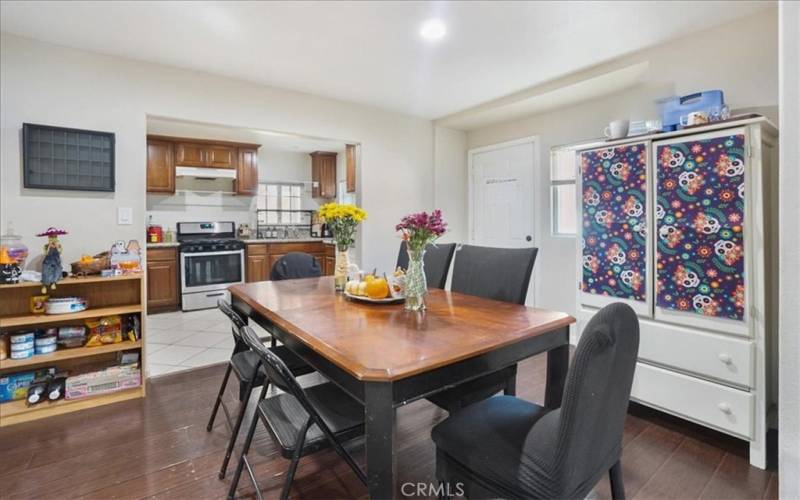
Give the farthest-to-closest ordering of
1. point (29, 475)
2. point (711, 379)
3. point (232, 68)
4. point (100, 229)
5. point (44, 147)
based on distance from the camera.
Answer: point (232, 68)
point (100, 229)
point (44, 147)
point (711, 379)
point (29, 475)

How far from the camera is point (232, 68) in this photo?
Result: 2998mm

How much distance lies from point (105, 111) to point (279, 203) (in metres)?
3.86

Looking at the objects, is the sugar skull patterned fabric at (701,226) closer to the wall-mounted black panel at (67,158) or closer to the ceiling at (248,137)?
the ceiling at (248,137)

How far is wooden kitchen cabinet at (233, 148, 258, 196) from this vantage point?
5730mm

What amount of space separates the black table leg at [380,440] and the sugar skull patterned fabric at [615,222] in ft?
6.38

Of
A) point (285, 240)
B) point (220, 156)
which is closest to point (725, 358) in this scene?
point (285, 240)

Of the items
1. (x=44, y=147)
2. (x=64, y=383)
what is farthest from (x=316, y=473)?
(x=44, y=147)

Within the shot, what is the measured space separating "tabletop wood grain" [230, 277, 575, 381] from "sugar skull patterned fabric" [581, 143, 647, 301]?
1004 mm

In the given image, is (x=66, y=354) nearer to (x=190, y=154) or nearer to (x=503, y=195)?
(x=190, y=154)

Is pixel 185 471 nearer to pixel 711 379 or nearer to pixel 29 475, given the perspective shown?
pixel 29 475

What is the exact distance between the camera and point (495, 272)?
7.09 ft

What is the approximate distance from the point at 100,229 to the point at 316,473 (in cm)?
230

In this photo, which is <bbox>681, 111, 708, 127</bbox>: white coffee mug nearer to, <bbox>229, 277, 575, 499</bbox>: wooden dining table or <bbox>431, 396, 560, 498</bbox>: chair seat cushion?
<bbox>229, 277, 575, 499</bbox>: wooden dining table

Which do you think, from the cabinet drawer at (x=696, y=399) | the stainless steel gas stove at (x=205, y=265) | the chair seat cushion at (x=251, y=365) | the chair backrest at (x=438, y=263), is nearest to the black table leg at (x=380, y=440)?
the chair seat cushion at (x=251, y=365)
